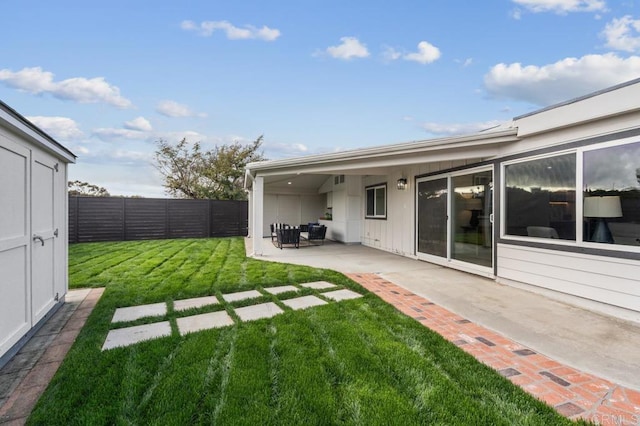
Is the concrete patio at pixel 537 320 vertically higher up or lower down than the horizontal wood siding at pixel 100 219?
lower down

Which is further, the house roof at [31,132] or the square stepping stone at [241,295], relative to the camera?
the square stepping stone at [241,295]

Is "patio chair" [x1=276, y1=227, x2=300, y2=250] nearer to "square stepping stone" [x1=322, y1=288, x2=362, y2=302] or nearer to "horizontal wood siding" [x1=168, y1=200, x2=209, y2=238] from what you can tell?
"horizontal wood siding" [x1=168, y1=200, x2=209, y2=238]

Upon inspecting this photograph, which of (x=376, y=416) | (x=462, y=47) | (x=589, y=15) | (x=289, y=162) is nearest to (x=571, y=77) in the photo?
(x=589, y=15)

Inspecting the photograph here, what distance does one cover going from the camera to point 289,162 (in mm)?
7672

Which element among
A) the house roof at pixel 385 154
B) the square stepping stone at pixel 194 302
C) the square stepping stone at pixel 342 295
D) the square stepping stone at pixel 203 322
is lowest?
the square stepping stone at pixel 203 322

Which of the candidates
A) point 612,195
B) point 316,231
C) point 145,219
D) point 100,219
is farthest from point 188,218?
point 612,195

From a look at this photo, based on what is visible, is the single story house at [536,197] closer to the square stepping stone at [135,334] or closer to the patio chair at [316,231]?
the patio chair at [316,231]

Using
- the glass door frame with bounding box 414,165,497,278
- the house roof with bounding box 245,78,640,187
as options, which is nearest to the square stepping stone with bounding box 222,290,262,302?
the house roof with bounding box 245,78,640,187

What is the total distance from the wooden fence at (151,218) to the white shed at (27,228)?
8850 mm

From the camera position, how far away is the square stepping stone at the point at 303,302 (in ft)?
13.2

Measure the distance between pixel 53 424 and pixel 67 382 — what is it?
0.51m

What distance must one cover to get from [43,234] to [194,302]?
6.41ft

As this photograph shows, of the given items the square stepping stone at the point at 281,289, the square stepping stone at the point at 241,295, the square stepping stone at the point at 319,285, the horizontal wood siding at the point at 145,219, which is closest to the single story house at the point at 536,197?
the square stepping stone at the point at 319,285

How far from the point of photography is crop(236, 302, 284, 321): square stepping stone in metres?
3.63
